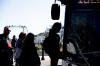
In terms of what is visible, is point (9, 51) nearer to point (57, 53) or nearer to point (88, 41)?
point (57, 53)

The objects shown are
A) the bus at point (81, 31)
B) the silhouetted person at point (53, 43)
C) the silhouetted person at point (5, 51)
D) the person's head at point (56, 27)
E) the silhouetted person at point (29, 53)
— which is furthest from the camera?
the silhouetted person at point (53, 43)

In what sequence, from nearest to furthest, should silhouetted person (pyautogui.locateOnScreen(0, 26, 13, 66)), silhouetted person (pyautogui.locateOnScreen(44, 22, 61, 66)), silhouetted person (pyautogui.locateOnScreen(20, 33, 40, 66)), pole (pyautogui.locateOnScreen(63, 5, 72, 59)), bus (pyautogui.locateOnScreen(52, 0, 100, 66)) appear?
bus (pyautogui.locateOnScreen(52, 0, 100, 66)) → pole (pyautogui.locateOnScreen(63, 5, 72, 59)) → silhouetted person (pyautogui.locateOnScreen(20, 33, 40, 66)) → silhouetted person (pyautogui.locateOnScreen(0, 26, 13, 66)) → silhouetted person (pyautogui.locateOnScreen(44, 22, 61, 66))

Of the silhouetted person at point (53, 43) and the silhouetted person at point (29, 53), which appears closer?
the silhouetted person at point (29, 53)

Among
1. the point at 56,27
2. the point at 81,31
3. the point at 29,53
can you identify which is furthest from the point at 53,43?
the point at 81,31

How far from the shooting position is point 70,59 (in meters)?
9.55

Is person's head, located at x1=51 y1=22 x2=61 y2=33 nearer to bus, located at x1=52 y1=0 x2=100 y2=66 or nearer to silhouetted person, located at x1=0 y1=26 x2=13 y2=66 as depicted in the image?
silhouetted person, located at x1=0 y1=26 x2=13 y2=66

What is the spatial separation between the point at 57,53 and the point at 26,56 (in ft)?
7.28

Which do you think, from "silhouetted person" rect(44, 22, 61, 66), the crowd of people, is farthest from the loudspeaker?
"silhouetted person" rect(44, 22, 61, 66)

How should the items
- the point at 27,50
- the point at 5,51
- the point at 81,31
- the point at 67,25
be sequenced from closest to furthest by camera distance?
1. the point at 81,31
2. the point at 67,25
3. the point at 27,50
4. the point at 5,51

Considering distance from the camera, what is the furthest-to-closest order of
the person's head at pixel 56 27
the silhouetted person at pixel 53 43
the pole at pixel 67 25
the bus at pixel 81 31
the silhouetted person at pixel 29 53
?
the silhouetted person at pixel 53 43
the person's head at pixel 56 27
the silhouetted person at pixel 29 53
the pole at pixel 67 25
the bus at pixel 81 31

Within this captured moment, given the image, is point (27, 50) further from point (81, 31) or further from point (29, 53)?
point (81, 31)

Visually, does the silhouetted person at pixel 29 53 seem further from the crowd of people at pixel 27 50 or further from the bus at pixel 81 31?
the bus at pixel 81 31

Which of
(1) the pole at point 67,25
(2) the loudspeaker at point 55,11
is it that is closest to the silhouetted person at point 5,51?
(2) the loudspeaker at point 55,11

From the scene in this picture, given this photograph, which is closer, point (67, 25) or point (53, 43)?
point (67, 25)
